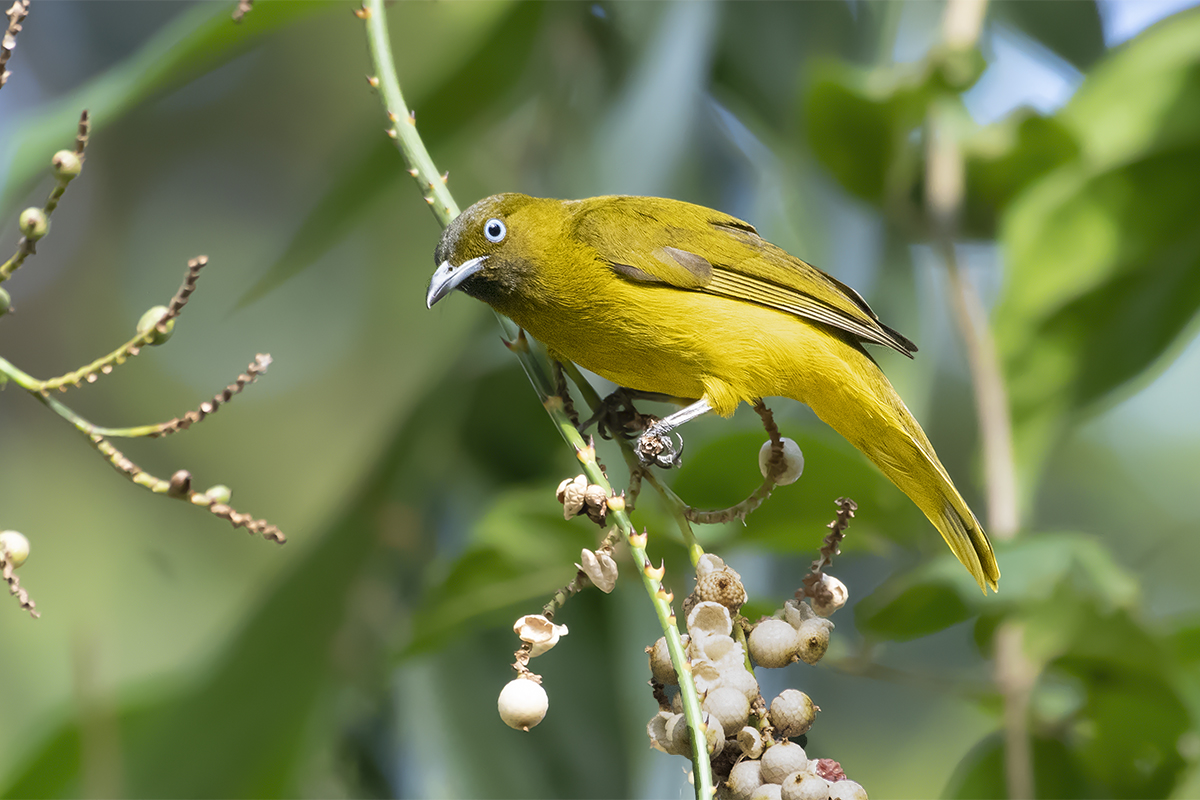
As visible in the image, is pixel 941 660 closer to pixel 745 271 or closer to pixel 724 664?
pixel 745 271

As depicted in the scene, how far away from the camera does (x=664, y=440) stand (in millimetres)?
1800

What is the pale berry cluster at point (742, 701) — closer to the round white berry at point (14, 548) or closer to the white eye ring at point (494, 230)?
the round white berry at point (14, 548)

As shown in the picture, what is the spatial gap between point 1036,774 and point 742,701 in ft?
6.79

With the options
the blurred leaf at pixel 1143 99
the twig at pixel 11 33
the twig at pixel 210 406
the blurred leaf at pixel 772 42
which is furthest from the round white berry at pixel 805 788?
the blurred leaf at pixel 772 42

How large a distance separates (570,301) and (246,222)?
5.03 metres

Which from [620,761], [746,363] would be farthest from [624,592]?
[746,363]

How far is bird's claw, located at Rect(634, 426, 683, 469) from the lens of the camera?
171cm

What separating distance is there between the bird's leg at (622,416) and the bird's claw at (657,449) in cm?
7

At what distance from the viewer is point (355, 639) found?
3.01 m

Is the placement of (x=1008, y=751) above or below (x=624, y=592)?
below

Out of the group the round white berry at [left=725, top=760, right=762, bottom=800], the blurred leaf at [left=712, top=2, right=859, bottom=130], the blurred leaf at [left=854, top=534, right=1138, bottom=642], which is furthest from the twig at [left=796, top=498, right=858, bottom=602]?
the blurred leaf at [left=712, top=2, right=859, bottom=130]

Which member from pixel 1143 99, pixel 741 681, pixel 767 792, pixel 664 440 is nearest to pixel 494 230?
pixel 664 440

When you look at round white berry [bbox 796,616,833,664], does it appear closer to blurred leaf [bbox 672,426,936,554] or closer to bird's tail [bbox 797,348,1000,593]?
bird's tail [bbox 797,348,1000,593]

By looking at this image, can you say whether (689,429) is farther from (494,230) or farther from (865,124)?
(494,230)
